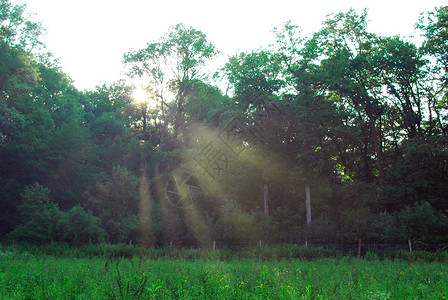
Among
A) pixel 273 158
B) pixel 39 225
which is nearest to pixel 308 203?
pixel 273 158

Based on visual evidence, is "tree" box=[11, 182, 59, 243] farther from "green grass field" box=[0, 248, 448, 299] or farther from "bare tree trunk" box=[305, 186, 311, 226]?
"bare tree trunk" box=[305, 186, 311, 226]

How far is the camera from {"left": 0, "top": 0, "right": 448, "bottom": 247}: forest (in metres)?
31.0

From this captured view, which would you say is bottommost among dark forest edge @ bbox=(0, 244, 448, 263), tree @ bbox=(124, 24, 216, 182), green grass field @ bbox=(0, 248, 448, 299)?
dark forest edge @ bbox=(0, 244, 448, 263)

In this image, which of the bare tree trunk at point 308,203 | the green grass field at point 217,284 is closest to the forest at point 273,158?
the bare tree trunk at point 308,203

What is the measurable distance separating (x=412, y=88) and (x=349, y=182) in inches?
443

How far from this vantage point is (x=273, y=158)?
118 ft

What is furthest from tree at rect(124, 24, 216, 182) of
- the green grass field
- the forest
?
the green grass field

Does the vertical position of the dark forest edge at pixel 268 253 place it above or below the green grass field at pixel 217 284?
below

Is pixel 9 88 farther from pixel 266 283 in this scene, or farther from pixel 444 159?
pixel 444 159

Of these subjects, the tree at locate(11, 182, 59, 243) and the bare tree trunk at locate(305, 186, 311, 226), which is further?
the bare tree trunk at locate(305, 186, 311, 226)

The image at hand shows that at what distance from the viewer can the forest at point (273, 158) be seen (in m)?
31.0

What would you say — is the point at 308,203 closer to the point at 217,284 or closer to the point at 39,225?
the point at 39,225

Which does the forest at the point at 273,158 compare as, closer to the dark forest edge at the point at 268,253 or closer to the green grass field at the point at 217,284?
the dark forest edge at the point at 268,253

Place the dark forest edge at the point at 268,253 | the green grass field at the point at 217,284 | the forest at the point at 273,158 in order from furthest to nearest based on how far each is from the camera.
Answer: the forest at the point at 273,158, the dark forest edge at the point at 268,253, the green grass field at the point at 217,284
